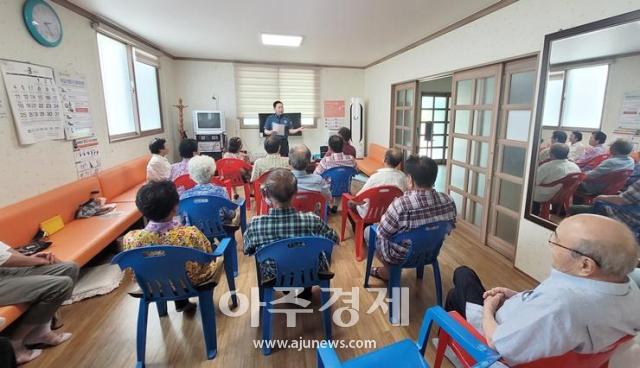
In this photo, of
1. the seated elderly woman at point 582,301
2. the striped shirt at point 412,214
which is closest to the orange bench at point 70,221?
the striped shirt at point 412,214

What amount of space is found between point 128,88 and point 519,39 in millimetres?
4784

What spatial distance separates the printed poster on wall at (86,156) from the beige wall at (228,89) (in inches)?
119

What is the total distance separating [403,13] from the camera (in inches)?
124

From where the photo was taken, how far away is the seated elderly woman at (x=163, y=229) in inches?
59.0

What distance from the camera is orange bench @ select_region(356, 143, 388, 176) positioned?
17.8 ft

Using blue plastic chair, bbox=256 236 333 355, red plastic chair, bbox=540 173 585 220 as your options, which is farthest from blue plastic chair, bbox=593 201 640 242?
blue plastic chair, bbox=256 236 333 355

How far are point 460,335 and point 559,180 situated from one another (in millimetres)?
1909

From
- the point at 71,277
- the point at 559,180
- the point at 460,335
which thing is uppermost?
the point at 559,180

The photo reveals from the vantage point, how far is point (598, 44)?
6.42 ft

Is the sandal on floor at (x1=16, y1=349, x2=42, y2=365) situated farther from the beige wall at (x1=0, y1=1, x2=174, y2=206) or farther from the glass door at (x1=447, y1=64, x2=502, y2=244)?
the glass door at (x1=447, y1=64, x2=502, y2=244)

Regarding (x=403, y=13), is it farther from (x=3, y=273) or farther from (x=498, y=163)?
(x=3, y=273)

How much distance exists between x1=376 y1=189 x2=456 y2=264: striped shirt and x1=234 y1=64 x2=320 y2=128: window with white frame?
17.0 ft

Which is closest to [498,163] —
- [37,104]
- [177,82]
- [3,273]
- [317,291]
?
[317,291]

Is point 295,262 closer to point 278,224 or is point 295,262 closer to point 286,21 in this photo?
point 278,224
